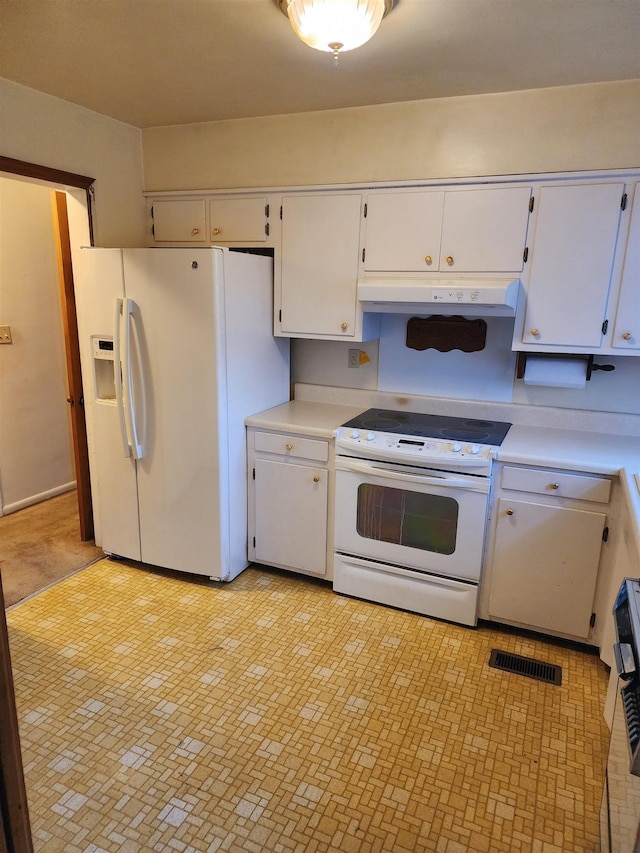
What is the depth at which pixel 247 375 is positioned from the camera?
291 cm

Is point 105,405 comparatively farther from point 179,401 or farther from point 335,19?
point 335,19

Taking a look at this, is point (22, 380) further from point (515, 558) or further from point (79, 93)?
point (515, 558)

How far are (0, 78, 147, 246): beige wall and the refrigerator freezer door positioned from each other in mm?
405

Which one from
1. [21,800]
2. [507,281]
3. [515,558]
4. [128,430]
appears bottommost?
[515,558]

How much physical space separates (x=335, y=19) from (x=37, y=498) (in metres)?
3.64

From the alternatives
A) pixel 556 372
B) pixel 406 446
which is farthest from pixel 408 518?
pixel 556 372

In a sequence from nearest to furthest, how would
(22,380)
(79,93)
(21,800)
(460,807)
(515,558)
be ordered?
(21,800) → (460,807) → (515,558) → (79,93) → (22,380)

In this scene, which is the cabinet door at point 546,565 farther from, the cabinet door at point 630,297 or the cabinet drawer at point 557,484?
the cabinet door at point 630,297

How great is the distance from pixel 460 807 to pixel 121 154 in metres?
3.47

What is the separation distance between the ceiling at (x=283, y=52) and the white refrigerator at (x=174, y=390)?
743mm

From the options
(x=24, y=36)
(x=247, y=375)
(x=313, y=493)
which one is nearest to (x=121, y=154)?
(x=24, y=36)

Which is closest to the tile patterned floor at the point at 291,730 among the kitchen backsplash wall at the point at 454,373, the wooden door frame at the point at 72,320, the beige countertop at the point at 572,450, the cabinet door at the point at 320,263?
the wooden door frame at the point at 72,320

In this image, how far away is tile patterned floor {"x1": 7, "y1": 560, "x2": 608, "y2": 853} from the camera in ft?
5.37

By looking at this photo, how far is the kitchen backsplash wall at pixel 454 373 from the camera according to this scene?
269 cm
